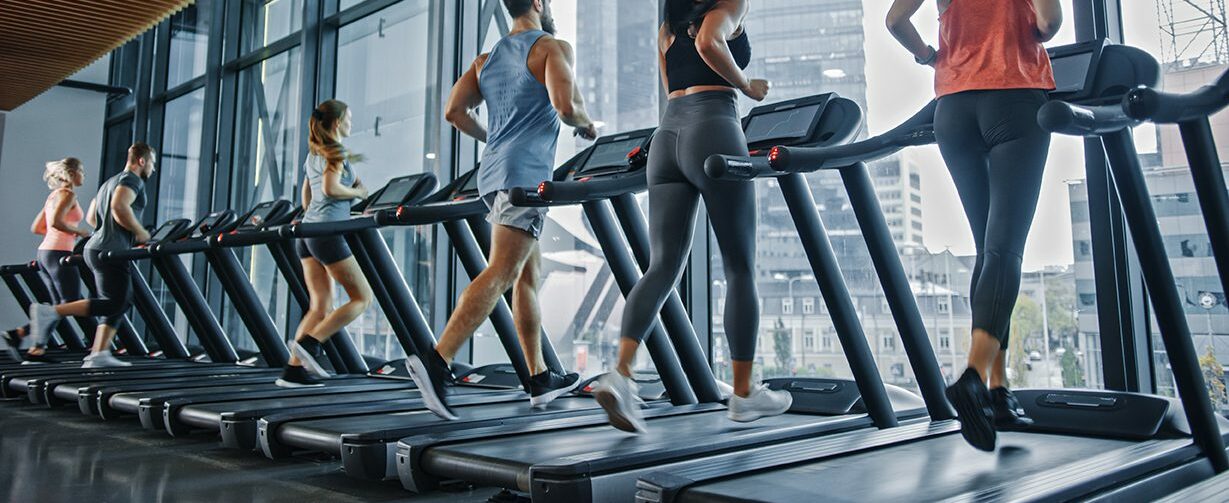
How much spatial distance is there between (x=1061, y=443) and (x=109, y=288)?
205 inches

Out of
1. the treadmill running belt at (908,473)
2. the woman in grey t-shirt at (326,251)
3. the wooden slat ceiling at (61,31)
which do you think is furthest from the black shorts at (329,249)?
the wooden slat ceiling at (61,31)

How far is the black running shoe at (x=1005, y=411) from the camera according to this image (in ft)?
5.98

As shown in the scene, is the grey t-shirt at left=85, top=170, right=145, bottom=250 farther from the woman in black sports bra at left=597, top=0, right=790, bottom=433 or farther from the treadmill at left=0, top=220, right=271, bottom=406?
the woman in black sports bra at left=597, top=0, right=790, bottom=433

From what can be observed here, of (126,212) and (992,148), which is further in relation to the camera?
(126,212)

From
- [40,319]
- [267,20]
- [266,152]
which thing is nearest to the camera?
[40,319]

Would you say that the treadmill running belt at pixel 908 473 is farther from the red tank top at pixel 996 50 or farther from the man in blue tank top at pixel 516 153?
the man in blue tank top at pixel 516 153

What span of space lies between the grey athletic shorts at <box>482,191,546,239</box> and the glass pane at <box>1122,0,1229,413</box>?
1963 millimetres

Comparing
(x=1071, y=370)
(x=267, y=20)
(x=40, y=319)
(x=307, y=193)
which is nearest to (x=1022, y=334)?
(x=1071, y=370)

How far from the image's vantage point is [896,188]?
3.77 m

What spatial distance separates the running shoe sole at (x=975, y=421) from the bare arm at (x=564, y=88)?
1438mm

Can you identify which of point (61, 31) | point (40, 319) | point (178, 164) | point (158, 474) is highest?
point (61, 31)

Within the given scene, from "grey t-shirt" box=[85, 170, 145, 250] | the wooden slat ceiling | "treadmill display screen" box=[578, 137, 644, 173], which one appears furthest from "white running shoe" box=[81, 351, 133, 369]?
"treadmill display screen" box=[578, 137, 644, 173]

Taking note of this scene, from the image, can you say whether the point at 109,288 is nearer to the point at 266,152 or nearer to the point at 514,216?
the point at 266,152

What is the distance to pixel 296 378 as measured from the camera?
163 inches
